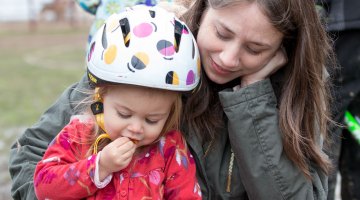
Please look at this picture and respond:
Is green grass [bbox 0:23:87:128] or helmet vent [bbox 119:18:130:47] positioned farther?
green grass [bbox 0:23:87:128]

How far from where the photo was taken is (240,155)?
2.38m

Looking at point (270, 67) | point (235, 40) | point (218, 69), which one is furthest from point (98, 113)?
point (270, 67)

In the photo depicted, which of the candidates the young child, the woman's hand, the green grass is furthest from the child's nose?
the green grass

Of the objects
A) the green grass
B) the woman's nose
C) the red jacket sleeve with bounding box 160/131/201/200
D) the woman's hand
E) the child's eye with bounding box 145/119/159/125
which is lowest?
the green grass

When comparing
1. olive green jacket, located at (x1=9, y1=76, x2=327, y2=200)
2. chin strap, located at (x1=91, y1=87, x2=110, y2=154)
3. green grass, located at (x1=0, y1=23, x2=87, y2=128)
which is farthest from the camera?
green grass, located at (x1=0, y1=23, x2=87, y2=128)

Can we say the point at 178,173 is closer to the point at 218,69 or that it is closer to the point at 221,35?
the point at 218,69

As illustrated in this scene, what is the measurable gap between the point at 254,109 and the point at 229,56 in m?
0.26

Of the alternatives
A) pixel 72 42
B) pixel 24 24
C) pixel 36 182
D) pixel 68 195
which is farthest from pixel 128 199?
pixel 24 24

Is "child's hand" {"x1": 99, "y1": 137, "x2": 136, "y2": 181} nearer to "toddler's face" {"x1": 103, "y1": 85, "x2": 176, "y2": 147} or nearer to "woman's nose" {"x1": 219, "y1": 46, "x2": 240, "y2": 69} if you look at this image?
"toddler's face" {"x1": 103, "y1": 85, "x2": 176, "y2": 147}

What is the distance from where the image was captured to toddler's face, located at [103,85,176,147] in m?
2.14

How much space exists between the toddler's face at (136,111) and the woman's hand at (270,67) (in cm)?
44

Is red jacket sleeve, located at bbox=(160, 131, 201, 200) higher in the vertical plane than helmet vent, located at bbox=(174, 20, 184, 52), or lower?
lower

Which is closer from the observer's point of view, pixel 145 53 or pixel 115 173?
pixel 145 53

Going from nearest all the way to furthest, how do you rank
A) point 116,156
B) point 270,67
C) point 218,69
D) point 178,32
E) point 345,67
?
point 116,156 < point 178,32 < point 218,69 < point 270,67 < point 345,67
